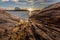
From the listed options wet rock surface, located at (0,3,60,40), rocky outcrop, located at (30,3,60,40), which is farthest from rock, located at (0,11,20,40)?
rocky outcrop, located at (30,3,60,40)

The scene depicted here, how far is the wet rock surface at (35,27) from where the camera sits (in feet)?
2.21

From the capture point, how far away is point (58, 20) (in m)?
0.74

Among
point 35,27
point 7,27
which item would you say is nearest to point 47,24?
point 35,27

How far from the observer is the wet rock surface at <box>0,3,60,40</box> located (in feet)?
2.21

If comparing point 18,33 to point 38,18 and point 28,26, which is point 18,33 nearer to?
point 28,26

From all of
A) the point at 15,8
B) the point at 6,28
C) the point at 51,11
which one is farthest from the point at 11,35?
the point at 15,8

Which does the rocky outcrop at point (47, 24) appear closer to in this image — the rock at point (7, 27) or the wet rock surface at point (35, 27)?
the wet rock surface at point (35, 27)

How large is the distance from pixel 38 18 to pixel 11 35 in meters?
0.26

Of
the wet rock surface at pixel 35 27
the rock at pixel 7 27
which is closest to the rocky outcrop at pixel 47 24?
the wet rock surface at pixel 35 27

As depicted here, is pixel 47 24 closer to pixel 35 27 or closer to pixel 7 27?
pixel 35 27

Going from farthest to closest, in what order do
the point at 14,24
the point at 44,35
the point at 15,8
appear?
the point at 15,8 → the point at 14,24 → the point at 44,35

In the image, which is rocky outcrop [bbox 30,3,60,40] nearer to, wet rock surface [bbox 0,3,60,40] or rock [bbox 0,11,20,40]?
wet rock surface [bbox 0,3,60,40]

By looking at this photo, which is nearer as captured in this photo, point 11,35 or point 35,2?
point 11,35

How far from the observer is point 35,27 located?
0.76 meters
